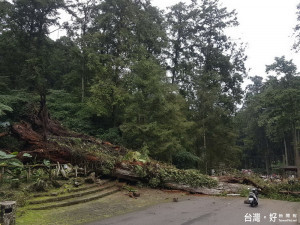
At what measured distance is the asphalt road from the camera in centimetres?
649

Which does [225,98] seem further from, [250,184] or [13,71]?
[13,71]

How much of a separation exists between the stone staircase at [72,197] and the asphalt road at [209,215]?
1772 mm

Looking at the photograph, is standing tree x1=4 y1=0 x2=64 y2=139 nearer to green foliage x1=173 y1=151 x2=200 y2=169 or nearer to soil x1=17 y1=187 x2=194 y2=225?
green foliage x1=173 y1=151 x2=200 y2=169

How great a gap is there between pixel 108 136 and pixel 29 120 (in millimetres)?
5476

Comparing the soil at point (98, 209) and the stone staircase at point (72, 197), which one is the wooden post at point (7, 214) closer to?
the soil at point (98, 209)

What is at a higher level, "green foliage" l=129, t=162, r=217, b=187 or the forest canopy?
the forest canopy

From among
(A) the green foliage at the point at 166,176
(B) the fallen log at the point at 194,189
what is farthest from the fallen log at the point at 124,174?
(B) the fallen log at the point at 194,189

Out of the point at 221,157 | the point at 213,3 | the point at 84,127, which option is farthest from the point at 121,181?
the point at 213,3

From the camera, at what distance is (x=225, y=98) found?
82.4ft

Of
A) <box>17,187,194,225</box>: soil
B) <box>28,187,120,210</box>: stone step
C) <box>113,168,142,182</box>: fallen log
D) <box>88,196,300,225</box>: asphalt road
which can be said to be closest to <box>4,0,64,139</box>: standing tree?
<box>113,168,142,182</box>: fallen log

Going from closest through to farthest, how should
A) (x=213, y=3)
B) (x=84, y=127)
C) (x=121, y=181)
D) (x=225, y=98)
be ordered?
(x=121, y=181), (x=84, y=127), (x=225, y=98), (x=213, y=3)

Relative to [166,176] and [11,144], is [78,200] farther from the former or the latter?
[11,144]

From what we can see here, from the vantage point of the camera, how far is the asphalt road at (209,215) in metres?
6.49

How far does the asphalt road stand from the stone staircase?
5.81 feet
